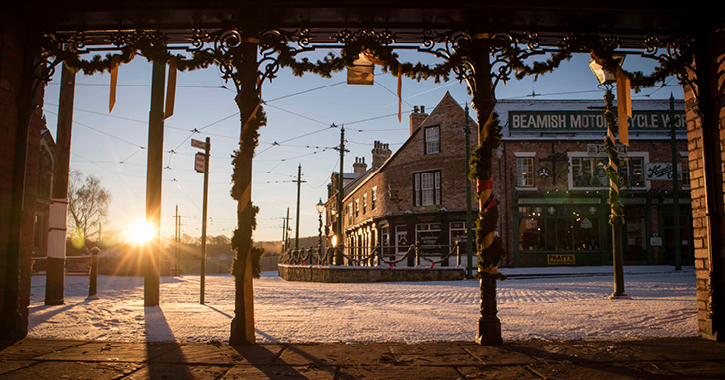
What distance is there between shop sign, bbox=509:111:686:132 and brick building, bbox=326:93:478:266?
8.82ft

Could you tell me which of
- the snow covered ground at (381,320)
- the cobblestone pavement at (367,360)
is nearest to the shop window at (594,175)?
the snow covered ground at (381,320)

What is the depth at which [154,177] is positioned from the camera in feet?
27.6

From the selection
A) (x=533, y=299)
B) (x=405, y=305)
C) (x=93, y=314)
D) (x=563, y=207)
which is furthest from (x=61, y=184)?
(x=563, y=207)

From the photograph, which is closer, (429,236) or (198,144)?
(198,144)

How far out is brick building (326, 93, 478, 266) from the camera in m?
25.6

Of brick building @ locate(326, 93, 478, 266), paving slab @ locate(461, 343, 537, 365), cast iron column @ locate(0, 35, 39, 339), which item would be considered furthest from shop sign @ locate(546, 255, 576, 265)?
cast iron column @ locate(0, 35, 39, 339)

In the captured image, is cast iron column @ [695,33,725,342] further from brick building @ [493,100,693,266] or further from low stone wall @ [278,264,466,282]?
brick building @ [493,100,693,266]

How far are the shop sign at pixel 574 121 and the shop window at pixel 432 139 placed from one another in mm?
3992

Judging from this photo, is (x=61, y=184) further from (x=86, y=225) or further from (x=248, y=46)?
(x=86, y=225)

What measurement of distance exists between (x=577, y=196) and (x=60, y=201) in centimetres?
2356

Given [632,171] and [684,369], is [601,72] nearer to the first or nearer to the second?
[684,369]

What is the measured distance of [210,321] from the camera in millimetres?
6859

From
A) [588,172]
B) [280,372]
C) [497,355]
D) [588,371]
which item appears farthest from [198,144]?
[588,172]

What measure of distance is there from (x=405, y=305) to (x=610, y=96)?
20.1 ft
